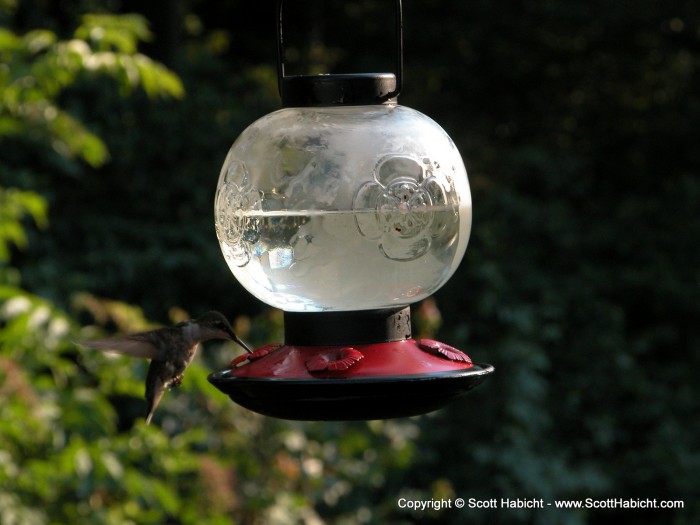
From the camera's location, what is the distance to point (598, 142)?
8.75 meters

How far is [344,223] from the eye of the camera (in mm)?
2287

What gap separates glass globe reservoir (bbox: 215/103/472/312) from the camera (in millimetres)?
2283

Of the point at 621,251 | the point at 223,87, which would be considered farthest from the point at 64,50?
the point at 621,251

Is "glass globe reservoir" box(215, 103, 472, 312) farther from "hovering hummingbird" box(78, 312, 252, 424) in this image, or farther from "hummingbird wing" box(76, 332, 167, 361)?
"hummingbird wing" box(76, 332, 167, 361)

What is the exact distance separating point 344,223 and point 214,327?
0.53 metres

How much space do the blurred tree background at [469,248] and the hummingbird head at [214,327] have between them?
6.05 feet

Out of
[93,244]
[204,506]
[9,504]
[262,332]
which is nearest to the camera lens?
[9,504]

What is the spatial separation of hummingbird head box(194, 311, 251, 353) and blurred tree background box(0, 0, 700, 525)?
6.05ft

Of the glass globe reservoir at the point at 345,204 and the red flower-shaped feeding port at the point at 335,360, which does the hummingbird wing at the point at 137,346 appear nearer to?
the glass globe reservoir at the point at 345,204

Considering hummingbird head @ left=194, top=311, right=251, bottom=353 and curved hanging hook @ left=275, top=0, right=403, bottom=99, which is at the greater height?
curved hanging hook @ left=275, top=0, right=403, bottom=99

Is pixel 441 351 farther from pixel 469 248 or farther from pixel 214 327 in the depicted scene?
pixel 469 248

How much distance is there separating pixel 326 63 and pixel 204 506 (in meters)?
4.73

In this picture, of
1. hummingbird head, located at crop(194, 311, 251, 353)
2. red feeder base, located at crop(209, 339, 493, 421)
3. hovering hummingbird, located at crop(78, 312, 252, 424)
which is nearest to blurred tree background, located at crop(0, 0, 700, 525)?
hovering hummingbird, located at crop(78, 312, 252, 424)

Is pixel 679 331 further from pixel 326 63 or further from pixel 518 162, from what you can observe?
pixel 326 63
